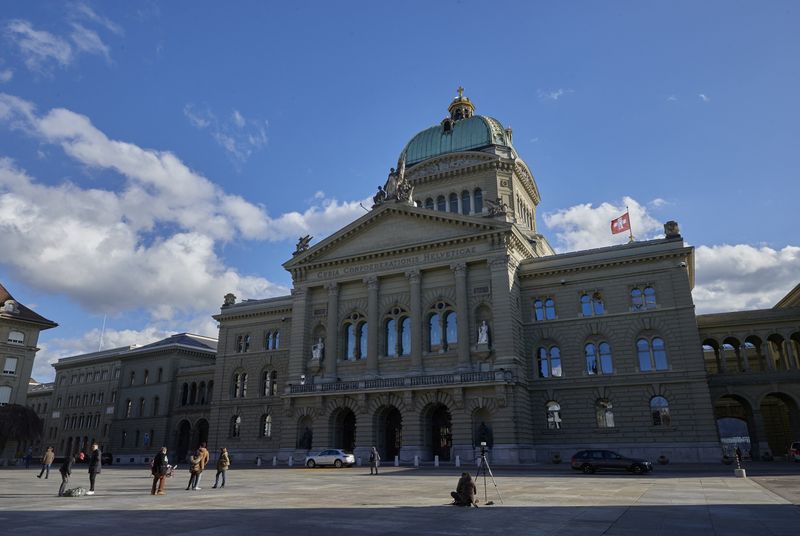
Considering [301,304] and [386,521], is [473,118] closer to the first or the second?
[301,304]

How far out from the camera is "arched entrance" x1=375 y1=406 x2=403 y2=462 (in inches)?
1923

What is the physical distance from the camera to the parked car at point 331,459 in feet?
146

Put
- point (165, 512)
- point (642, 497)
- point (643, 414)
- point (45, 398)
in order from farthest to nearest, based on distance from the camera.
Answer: point (45, 398)
point (643, 414)
point (642, 497)
point (165, 512)

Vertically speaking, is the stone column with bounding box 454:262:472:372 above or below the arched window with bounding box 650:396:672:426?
above

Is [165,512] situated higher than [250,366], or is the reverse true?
[250,366]

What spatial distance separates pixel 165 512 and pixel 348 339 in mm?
37491

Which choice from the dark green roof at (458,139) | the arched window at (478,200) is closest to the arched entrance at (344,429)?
the arched window at (478,200)

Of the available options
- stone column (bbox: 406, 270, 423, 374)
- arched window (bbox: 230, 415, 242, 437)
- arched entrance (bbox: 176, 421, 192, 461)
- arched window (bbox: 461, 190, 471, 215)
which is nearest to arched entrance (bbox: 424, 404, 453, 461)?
stone column (bbox: 406, 270, 423, 374)

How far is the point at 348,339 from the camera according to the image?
178 feet

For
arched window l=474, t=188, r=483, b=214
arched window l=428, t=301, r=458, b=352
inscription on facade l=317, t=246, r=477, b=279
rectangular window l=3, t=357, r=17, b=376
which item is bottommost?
rectangular window l=3, t=357, r=17, b=376

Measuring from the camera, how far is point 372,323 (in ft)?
170

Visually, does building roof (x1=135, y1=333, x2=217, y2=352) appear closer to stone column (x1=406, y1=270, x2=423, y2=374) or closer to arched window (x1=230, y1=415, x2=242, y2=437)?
arched window (x1=230, y1=415, x2=242, y2=437)

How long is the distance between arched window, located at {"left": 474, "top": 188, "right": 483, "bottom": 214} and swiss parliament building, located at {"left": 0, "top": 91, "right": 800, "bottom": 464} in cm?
16

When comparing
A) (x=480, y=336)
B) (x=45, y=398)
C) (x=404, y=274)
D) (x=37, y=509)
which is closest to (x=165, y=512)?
(x=37, y=509)
